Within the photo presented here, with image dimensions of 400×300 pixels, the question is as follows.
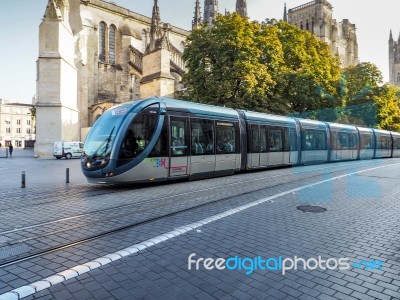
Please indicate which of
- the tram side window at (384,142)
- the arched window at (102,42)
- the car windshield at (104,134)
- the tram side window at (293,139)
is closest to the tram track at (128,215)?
the car windshield at (104,134)

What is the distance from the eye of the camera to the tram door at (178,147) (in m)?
11.0

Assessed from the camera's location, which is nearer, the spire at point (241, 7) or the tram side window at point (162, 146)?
the tram side window at point (162, 146)

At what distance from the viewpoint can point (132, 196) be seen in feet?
28.7

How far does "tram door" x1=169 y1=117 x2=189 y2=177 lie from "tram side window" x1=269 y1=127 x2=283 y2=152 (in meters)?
6.26

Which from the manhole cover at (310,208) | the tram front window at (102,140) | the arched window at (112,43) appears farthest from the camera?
the arched window at (112,43)

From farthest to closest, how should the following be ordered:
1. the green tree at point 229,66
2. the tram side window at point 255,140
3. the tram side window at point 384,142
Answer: the tram side window at point 384,142
the green tree at point 229,66
the tram side window at point 255,140

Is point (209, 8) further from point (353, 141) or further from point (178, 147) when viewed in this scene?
point (178, 147)

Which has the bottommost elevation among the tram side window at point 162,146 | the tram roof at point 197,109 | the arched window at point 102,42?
the tram side window at point 162,146

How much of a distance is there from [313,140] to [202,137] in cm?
1049

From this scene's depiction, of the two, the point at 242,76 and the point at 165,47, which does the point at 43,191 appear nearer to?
the point at 242,76

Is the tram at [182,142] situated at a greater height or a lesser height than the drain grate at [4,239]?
greater

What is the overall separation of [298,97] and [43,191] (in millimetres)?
23326

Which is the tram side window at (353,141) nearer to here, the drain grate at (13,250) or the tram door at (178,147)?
the tram door at (178,147)

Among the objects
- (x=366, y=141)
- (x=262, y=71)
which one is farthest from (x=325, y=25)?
(x=262, y=71)
